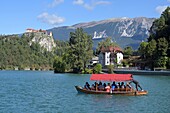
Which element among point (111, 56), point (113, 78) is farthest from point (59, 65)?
point (113, 78)

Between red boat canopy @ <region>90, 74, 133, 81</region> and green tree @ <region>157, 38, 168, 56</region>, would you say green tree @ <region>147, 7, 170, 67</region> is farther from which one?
red boat canopy @ <region>90, 74, 133, 81</region>

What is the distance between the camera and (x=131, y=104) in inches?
1729

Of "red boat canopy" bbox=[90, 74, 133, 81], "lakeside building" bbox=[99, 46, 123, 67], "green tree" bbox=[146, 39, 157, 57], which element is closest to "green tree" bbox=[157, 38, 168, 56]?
"green tree" bbox=[146, 39, 157, 57]

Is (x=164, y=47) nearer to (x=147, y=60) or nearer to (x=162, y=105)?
(x=147, y=60)

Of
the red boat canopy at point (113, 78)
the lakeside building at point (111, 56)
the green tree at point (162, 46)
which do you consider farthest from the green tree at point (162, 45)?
the red boat canopy at point (113, 78)

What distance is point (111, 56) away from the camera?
189250 mm

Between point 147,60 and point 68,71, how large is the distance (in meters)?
33.4

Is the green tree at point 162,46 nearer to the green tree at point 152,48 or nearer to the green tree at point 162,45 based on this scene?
the green tree at point 162,45

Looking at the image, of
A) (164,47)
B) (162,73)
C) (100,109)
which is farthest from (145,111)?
(164,47)

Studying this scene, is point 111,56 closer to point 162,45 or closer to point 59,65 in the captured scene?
point 59,65

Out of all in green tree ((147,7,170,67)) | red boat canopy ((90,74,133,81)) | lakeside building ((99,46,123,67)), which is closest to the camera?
red boat canopy ((90,74,133,81))

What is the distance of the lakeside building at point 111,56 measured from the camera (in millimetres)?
186500

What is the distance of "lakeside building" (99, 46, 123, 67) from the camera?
18650 cm

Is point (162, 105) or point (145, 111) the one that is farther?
point (162, 105)
